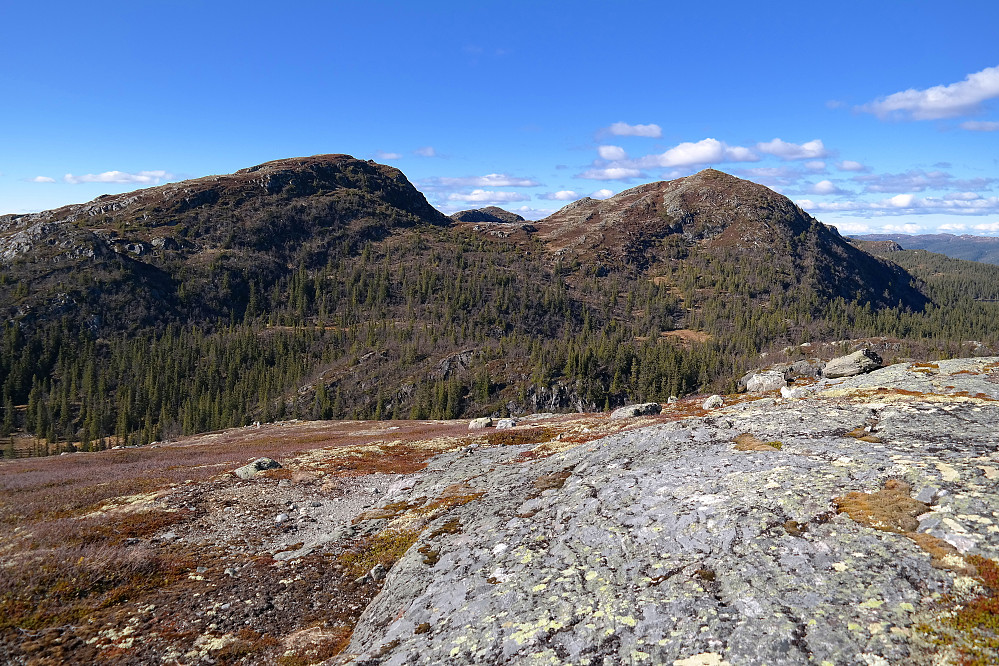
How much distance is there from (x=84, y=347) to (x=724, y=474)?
26385 cm

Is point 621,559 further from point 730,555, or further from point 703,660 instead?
point 703,660

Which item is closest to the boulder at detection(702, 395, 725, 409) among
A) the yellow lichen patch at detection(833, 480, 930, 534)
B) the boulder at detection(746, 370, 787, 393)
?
the yellow lichen patch at detection(833, 480, 930, 534)

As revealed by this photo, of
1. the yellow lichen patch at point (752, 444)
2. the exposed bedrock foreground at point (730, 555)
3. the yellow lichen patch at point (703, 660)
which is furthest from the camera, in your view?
the yellow lichen patch at point (752, 444)

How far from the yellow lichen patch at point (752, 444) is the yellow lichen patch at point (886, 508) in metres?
5.39

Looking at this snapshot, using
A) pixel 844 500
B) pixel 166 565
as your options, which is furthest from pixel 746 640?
pixel 166 565

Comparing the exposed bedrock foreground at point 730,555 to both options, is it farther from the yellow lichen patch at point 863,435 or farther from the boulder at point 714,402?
the boulder at point 714,402

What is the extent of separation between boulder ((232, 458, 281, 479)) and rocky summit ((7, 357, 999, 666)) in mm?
6787

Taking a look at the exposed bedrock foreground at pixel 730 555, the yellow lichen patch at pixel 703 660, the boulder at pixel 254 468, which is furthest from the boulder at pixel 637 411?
the yellow lichen patch at pixel 703 660

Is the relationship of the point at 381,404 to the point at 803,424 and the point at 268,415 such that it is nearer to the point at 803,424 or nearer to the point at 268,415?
the point at 268,415

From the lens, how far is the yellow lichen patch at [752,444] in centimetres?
1891

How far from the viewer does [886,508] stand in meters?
12.1

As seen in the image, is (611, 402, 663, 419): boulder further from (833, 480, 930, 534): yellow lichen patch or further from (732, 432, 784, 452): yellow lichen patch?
(833, 480, 930, 534): yellow lichen patch

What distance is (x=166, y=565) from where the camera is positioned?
20234mm

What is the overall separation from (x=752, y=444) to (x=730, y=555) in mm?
9612
